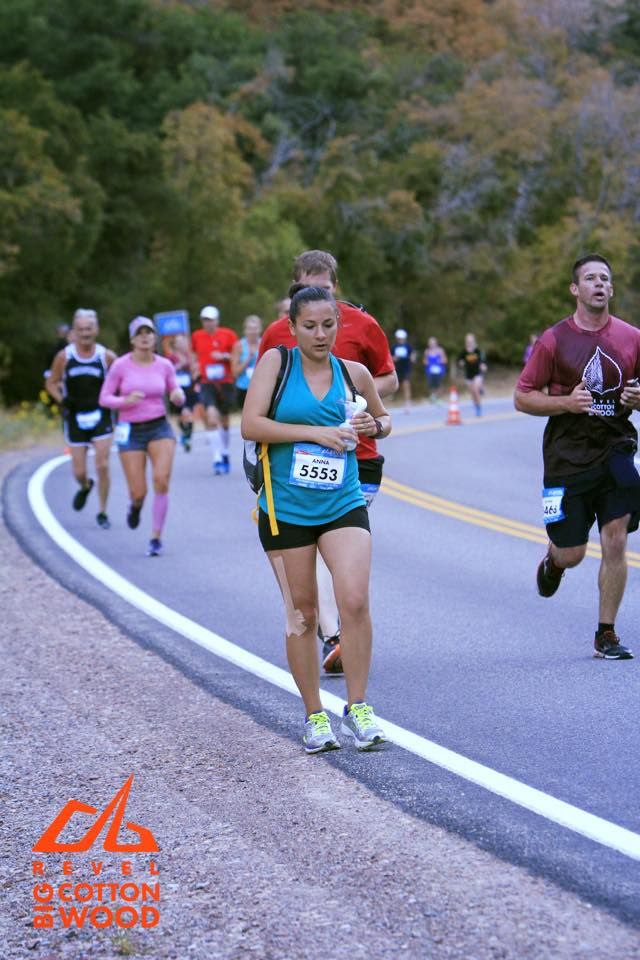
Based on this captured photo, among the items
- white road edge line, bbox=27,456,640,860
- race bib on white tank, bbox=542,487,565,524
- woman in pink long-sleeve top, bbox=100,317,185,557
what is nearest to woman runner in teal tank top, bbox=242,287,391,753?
white road edge line, bbox=27,456,640,860

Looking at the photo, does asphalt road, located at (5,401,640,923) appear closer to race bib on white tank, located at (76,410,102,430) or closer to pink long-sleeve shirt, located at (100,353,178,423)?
race bib on white tank, located at (76,410,102,430)

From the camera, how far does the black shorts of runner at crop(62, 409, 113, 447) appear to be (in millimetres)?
15500

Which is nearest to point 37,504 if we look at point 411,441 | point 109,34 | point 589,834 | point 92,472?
point 92,472

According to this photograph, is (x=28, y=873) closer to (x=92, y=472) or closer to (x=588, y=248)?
(x=92, y=472)

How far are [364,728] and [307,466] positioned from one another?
106 cm

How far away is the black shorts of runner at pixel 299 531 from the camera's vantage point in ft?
21.4

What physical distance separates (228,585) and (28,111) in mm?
35989

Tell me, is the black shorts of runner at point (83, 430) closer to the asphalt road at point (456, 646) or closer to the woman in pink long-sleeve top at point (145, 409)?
the asphalt road at point (456, 646)

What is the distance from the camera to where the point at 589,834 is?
5.22 m

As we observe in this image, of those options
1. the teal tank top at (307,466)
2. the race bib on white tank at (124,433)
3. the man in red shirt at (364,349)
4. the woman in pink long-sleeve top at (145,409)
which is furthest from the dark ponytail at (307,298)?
the race bib on white tank at (124,433)

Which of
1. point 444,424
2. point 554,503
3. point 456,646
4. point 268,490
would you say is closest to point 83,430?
point 456,646

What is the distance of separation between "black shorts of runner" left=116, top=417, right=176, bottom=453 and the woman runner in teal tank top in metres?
6.87

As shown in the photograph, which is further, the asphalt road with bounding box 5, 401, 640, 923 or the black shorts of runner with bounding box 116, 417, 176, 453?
the black shorts of runner with bounding box 116, 417, 176, 453

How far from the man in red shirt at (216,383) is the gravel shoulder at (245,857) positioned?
1243cm
